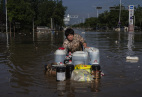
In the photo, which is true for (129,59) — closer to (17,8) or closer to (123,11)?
(17,8)

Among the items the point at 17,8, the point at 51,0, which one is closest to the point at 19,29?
the point at 17,8

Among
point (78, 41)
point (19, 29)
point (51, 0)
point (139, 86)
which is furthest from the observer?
point (51, 0)

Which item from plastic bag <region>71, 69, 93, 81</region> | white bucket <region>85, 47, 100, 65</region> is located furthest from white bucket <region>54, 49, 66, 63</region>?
plastic bag <region>71, 69, 93, 81</region>

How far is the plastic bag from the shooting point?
6410 millimetres

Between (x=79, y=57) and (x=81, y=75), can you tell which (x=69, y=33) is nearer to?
(x=79, y=57)

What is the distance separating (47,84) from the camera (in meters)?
6.19

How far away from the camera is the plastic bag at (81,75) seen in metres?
6.41

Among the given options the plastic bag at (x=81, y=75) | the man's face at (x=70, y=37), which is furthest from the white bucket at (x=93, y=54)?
the plastic bag at (x=81, y=75)

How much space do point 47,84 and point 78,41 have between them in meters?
2.43

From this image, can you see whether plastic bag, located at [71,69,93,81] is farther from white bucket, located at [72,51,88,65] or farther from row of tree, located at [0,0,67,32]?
row of tree, located at [0,0,67,32]

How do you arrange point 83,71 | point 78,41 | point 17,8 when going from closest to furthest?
1. point 83,71
2. point 78,41
3. point 17,8

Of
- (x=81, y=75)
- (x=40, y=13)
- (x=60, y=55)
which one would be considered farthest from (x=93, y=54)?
(x=40, y=13)

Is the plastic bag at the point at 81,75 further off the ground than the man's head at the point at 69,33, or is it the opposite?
the man's head at the point at 69,33

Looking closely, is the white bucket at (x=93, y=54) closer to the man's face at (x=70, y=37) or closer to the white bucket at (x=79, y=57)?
the white bucket at (x=79, y=57)
